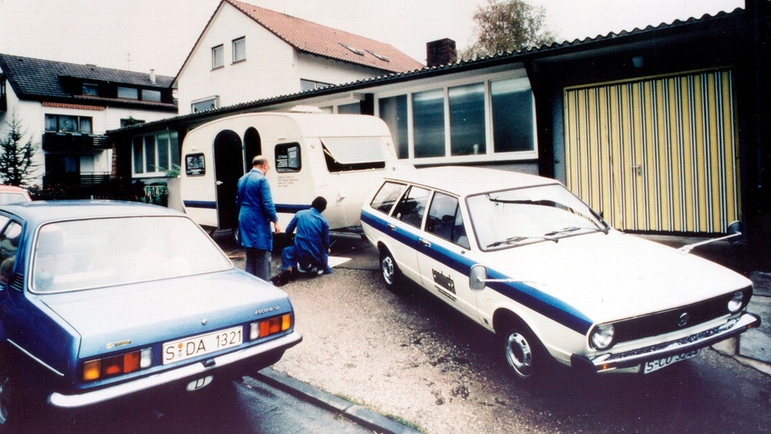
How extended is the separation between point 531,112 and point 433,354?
6430mm

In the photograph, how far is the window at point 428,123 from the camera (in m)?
11.2

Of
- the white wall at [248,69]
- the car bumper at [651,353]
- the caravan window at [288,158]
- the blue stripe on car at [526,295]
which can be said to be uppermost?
the white wall at [248,69]

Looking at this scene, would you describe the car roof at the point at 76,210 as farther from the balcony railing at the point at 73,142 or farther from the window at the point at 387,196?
the balcony railing at the point at 73,142

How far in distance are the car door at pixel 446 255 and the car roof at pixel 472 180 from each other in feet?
0.54

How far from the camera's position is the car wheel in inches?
253

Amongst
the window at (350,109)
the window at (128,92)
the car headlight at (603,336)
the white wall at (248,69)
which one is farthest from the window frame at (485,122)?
the window at (128,92)

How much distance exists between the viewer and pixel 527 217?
4.82 m

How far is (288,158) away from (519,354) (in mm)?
6220

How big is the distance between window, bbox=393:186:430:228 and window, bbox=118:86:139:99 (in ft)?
133

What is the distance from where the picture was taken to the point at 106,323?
115 inches

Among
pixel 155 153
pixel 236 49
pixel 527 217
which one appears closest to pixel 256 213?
pixel 527 217

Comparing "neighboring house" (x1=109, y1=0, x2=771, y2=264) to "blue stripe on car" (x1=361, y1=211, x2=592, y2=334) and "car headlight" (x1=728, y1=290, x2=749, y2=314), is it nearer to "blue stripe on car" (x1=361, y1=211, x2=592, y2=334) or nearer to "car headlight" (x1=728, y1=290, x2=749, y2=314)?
"car headlight" (x1=728, y1=290, x2=749, y2=314)

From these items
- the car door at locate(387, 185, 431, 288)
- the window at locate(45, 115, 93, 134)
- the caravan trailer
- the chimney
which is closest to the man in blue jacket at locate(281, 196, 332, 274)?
the caravan trailer

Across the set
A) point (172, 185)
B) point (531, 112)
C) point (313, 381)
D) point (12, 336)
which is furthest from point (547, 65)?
point (172, 185)
